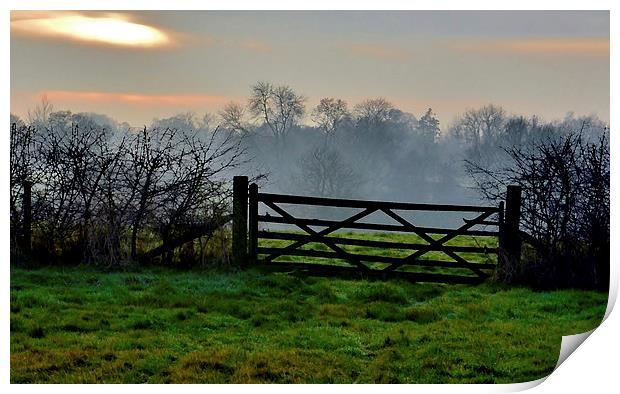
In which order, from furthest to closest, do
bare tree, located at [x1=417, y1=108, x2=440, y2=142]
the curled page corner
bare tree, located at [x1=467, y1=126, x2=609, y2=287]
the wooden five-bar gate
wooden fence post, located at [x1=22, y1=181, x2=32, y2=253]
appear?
1. the wooden five-bar gate
2. wooden fence post, located at [x1=22, y1=181, x2=32, y2=253]
3. bare tree, located at [x1=467, y1=126, x2=609, y2=287]
4. bare tree, located at [x1=417, y1=108, x2=440, y2=142]
5. the curled page corner

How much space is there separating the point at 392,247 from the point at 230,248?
6.61ft

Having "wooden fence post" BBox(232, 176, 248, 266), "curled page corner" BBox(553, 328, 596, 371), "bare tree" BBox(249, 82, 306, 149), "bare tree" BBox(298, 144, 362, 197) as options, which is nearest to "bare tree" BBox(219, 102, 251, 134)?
"bare tree" BBox(249, 82, 306, 149)

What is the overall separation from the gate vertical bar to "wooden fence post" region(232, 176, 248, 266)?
0.06m

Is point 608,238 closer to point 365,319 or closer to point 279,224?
point 365,319

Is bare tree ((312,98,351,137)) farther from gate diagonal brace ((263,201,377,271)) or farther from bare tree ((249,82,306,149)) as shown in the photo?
gate diagonal brace ((263,201,377,271))

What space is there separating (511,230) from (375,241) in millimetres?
1683

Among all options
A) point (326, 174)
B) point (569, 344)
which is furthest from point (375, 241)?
point (569, 344)

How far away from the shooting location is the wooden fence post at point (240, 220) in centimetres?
1068

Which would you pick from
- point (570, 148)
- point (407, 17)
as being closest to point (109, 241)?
point (407, 17)

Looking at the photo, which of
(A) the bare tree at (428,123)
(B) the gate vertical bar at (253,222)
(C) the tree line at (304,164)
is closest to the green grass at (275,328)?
(B) the gate vertical bar at (253,222)

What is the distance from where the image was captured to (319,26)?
9305 millimetres

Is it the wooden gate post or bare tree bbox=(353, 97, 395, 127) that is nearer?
bare tree bbox=(353, 97, 395, 127)

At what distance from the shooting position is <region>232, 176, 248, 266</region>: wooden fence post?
420 inches

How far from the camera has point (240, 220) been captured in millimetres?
10914
